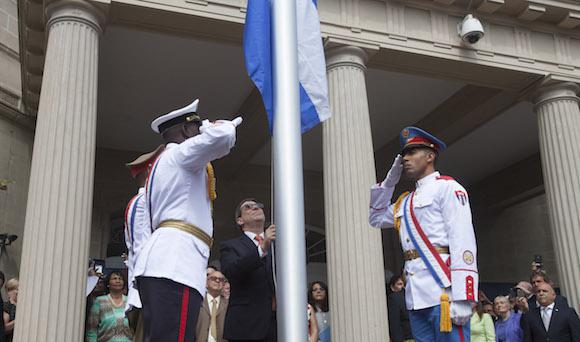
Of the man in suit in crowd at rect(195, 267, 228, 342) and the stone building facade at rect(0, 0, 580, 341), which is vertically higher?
the stone building facade at rect(0, 0, 580, 341)

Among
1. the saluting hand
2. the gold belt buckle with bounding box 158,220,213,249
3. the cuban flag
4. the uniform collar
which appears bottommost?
the gold belt buckle with bounding box 158,220,213,249

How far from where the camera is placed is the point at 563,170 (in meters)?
10.3

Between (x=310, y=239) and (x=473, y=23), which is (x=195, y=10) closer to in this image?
(x=473, y=23)

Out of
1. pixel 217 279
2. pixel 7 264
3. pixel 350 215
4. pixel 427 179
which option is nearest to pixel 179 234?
pixel 427 179

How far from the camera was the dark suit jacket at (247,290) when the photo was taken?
4590 mm

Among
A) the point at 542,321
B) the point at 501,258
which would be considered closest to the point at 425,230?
the point at 542,321

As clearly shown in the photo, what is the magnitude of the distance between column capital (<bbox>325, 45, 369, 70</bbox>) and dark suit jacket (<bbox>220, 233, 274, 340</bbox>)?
5.03m

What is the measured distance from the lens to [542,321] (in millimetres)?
7824

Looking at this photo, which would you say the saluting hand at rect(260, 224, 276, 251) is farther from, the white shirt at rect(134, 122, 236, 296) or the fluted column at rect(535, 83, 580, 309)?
the fluted column at rect(535, 83, 580, 309)

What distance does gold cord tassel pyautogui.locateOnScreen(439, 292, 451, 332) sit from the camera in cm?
367

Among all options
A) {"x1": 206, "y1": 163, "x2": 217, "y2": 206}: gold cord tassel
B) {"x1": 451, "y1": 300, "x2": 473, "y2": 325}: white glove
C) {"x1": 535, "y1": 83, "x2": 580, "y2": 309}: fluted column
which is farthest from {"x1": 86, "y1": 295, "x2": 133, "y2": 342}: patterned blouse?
{"x1": 535, "y1": 83, "x2": 580, "y2": 309}: fluted column

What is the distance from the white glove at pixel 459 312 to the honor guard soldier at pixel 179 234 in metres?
1.45

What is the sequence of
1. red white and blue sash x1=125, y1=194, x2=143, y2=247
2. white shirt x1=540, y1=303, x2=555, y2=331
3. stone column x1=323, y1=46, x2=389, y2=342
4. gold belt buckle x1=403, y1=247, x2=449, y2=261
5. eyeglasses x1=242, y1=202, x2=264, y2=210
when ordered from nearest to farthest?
gold belt buckle x1=403, y1=247, x2=449, y2=261 → red white and blue sash x1=125, y1=194, x2=143, y2=247 → eyeglasses x1=242, y1=202, x2=264, y2=210 → white shirt x1=540, y1=303, x2=555, y2=331 → stone column x1=323, y1=46, x2=389, y2=342

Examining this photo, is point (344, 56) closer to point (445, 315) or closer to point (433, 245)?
point (433, 245)
